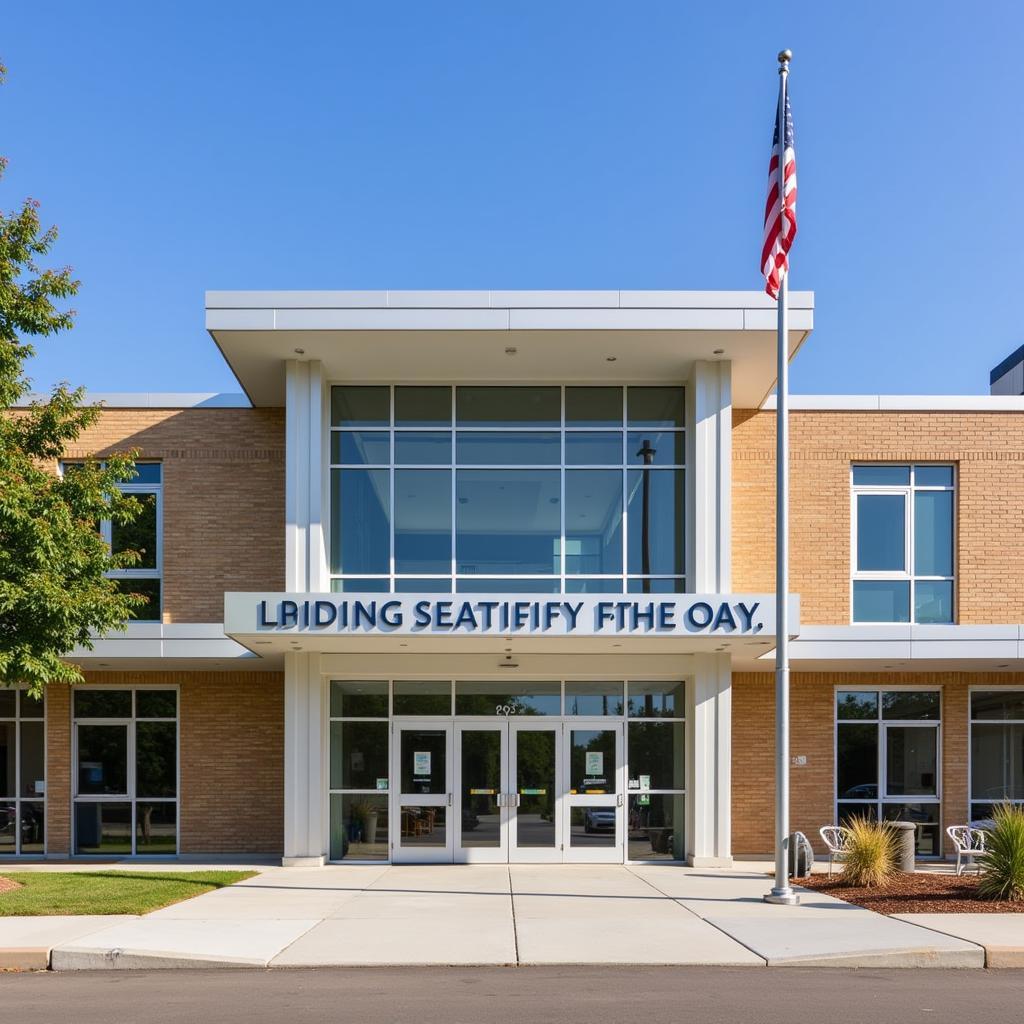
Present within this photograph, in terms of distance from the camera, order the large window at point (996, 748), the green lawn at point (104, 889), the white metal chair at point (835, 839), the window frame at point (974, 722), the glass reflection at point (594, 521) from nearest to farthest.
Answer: the green lawn at point (104, 889) < the white metal chair at point (835, 839) < the glass reflection at point (594, 521) < the window frame at point (974, 722) < the large window at point (996, 748)

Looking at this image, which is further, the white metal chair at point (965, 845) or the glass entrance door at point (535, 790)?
the glass entrance door at point (535, 790)

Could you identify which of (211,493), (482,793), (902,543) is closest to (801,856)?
(482,793)

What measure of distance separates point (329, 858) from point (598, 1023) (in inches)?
458

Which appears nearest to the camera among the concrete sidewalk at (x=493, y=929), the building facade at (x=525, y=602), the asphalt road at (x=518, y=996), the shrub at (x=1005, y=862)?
the asphalt road at (x=518, y=996)

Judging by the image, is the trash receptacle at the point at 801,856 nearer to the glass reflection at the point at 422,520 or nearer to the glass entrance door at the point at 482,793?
the glass entrance door at the point at 482,793

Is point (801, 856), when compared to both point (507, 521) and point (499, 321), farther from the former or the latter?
point (499, 321)

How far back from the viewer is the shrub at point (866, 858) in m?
16.1

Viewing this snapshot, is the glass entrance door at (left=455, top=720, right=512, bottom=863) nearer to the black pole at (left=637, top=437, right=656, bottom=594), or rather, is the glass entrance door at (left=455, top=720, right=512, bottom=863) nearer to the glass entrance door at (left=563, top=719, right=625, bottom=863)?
the glass entrance door at (left=563, top=719, right=625, bottom=863)

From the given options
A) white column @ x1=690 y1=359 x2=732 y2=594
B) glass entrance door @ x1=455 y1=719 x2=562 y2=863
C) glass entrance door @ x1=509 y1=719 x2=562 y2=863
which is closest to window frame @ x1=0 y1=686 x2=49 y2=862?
glass entrance door @ x1=455 y1=719 x2=562 y2=863

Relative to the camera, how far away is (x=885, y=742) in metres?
22.0

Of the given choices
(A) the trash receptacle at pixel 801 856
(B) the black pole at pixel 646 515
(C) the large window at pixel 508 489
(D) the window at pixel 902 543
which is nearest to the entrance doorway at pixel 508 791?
(C) the large window at pixel 508 489

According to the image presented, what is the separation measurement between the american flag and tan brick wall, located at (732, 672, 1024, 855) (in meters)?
8.65

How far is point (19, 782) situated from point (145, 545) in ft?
16.0

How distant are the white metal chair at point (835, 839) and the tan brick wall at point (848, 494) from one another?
12.0ft
